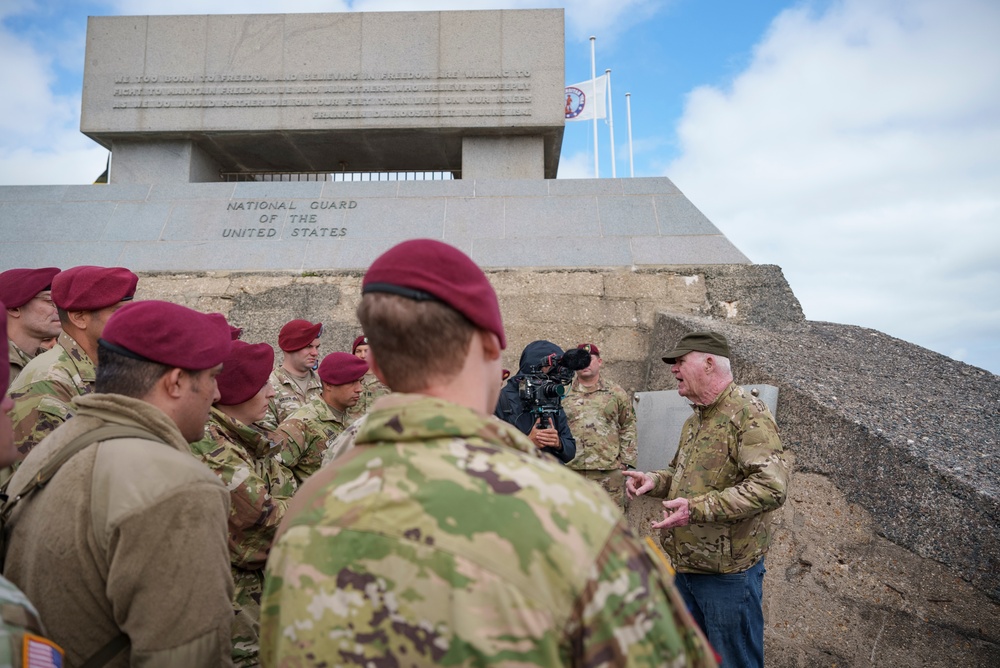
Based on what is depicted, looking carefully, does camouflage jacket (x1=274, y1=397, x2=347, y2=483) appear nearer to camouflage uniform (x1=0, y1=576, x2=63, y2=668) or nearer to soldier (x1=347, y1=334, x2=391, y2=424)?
soldier (x1=347, y1=334, x2=391, y2=424)

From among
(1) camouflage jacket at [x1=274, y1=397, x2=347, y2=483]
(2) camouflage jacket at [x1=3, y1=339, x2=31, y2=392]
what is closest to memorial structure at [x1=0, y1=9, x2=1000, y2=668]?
(1) camouflage jacket at [x1=274, y1=397, x2=347, y2=483]

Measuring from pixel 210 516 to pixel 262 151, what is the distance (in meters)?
8.54

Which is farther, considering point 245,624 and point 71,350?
point 71,350

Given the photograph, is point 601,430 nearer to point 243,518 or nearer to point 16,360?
point 243,518

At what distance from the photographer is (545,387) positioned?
4379 mm

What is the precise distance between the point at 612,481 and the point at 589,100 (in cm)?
600

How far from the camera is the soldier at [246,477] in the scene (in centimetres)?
234

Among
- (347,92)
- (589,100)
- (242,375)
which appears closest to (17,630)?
(242,375)

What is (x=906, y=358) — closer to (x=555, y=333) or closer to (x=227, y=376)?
(x=555, y=333)

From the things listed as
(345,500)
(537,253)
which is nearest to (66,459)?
(345,500)

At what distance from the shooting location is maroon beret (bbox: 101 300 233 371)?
5.93 feet

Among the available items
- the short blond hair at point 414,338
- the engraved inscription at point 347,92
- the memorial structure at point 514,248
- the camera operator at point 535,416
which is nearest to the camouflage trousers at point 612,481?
the memorial structure at point 514,248

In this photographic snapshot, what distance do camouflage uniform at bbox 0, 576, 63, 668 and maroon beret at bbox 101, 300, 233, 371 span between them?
0.71 metres

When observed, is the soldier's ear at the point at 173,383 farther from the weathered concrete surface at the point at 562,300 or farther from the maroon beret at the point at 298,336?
the weathered concrete surface at the point at 562,300
